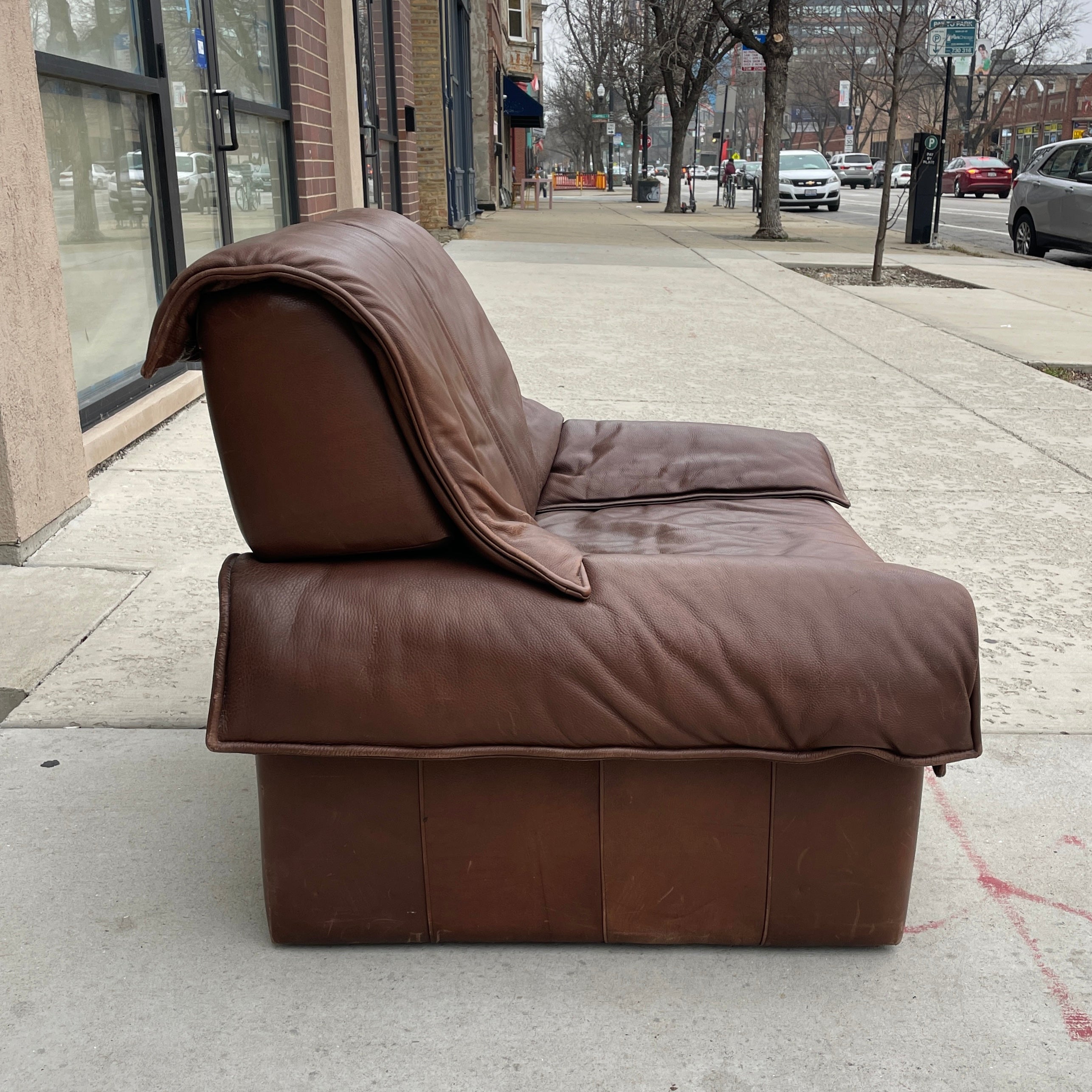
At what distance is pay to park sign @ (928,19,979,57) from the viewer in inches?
630

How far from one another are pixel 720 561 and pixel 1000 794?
110 centimetres

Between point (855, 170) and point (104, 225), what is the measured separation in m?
55.4

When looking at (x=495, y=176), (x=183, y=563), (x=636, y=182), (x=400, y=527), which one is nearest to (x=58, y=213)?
(x=183, y=563)

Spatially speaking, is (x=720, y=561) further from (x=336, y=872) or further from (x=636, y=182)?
(x=636, y=182)

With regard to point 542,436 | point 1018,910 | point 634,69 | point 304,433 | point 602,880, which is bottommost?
point 1018,910

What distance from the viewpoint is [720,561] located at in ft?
6.36

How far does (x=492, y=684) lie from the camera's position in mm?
1827

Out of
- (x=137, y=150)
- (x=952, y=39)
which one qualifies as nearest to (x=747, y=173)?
(x=952, y=39)

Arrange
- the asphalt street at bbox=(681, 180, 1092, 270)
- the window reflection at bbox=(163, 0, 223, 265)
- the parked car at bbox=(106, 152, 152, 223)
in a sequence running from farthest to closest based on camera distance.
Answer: the asphalt street at bbox=(681, 180, 1092, 270) < the window reflection at bbox=(163, 0, 223, 265) < the parked car at bbox=(106, 152, 152, 223)

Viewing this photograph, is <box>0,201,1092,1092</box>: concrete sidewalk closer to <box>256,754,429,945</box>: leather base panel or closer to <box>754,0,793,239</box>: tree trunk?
<box>256,754,429,945</box>: leather base panel

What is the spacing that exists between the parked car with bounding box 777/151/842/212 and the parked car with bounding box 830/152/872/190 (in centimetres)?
2560

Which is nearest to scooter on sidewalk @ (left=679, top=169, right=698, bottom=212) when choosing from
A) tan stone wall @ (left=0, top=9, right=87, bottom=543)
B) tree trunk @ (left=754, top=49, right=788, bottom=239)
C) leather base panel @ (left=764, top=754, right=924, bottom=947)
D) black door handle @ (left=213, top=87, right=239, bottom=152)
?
tree trunk @ (left=754, top=49, right=788, bottom=239)

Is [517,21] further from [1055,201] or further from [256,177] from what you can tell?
[256,177]

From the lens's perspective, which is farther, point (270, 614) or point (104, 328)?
point (104, 328)
